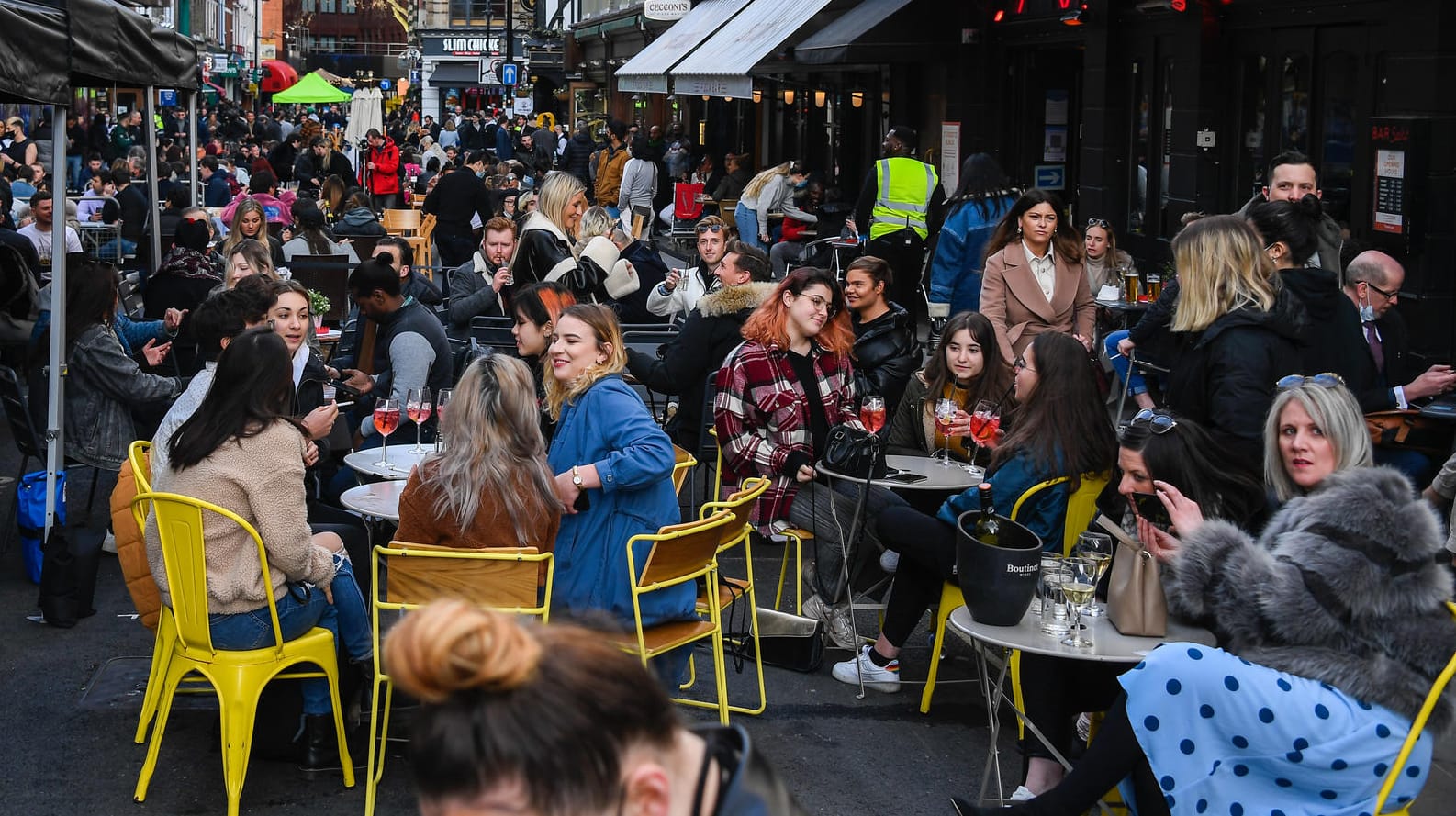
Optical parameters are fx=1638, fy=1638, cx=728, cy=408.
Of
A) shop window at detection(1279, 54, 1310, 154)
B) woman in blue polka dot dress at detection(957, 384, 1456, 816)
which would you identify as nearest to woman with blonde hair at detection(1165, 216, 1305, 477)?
woman in blue polka dot dress at detection(957, 384, 1456, 816)

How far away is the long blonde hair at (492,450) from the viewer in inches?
190

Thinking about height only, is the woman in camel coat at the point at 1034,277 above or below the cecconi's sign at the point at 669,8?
below

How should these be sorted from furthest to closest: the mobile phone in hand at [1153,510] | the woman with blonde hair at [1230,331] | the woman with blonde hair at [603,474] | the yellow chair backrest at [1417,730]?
the woman with blonde hair at [1230,331]
the woman with blonde hair at [603,474]
the mobile phone in hand at [1153,510]
the yellow chair backrest at [1417,730]

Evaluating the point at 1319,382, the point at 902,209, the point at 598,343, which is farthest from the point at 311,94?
the point at 1319,382

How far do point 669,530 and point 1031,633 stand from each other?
1.18 m

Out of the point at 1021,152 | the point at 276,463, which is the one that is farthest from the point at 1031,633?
the point at 1021,152

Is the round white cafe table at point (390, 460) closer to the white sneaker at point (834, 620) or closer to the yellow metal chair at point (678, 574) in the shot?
the yellow metal chair at point (678, 574)

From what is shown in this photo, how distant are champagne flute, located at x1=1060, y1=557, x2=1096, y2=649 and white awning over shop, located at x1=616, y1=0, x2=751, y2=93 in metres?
17.1

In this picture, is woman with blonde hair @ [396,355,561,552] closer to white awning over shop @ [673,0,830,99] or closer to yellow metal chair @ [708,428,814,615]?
yellow metal chair @ [708,428,814,615]

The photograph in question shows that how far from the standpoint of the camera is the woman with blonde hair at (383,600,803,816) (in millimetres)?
1849

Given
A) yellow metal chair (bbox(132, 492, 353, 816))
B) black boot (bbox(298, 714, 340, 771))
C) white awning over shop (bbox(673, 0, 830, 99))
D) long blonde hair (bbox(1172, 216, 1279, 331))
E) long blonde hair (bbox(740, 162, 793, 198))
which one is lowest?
black boot (bbox(298, 714, 340, 771))

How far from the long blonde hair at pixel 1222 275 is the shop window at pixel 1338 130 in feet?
14.2

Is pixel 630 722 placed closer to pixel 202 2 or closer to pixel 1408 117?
pixel 1408 117

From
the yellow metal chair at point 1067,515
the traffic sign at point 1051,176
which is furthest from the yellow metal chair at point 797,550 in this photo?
the traffic sign at point 1051,176
